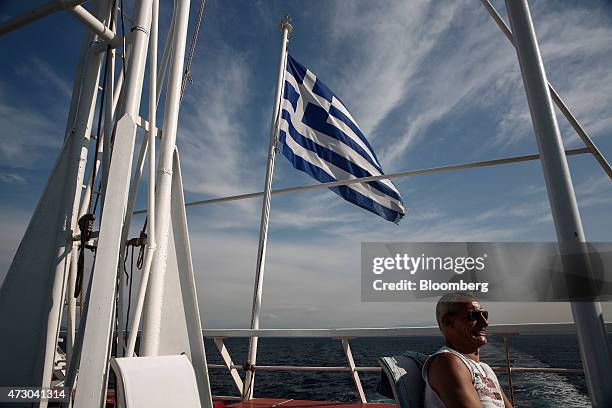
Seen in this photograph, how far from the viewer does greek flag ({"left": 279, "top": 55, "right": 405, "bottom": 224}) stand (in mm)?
6297

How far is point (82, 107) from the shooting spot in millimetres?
2908

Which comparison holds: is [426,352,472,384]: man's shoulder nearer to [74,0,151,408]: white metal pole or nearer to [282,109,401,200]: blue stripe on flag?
[74,0,151,408]: white metal pole

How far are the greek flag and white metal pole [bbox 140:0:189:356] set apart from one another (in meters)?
3.08

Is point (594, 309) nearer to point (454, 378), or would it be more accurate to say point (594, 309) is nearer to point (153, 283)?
point (454, 378)

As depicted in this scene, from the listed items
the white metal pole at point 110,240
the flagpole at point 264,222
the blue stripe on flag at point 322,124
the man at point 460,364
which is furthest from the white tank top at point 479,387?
the blue stripe on flag at point 322,124

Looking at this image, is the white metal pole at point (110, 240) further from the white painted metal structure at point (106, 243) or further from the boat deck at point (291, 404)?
the boat deck at point (291, 404)

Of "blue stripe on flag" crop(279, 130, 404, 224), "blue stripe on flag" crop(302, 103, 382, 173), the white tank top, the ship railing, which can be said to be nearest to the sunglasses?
the white tank top

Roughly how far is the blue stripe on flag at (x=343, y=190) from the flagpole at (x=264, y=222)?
0.56 meters

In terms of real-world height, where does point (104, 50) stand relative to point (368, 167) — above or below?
below

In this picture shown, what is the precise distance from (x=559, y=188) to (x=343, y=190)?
533 cm

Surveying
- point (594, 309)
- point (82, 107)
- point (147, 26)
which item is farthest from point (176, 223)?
point (594, 309)

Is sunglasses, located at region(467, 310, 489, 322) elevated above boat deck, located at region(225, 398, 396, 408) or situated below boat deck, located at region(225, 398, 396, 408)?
above

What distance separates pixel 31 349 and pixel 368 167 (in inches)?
198

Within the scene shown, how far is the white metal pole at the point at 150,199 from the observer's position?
8.04ft
